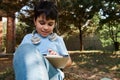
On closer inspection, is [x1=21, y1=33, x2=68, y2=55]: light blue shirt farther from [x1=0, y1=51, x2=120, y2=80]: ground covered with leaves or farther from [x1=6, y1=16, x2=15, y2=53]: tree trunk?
[x1=6, y1=16, x2=15, y2=53]: tree trunk

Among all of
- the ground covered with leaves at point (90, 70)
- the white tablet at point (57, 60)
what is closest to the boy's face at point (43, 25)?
the white tablet at point (57, 60)

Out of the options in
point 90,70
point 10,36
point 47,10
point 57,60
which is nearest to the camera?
point 57,60

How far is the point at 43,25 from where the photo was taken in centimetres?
155

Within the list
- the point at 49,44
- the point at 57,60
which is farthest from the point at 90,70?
the point at 57,60

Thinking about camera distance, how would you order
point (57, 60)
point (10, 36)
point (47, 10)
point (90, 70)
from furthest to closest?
point (10, 36)
point (90, 70)
point (47, 10)
point (57, 60)

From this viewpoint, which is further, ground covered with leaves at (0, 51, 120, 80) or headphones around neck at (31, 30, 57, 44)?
ground covered with leaves at (0, 51, 120, 80)

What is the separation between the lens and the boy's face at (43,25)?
154 cm

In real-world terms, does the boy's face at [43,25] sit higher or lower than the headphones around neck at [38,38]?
higher

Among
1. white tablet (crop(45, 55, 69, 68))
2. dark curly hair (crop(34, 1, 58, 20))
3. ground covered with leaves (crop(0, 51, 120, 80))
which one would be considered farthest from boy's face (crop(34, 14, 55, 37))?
ground covered with leaves (crop(0, 51, 120, 80))

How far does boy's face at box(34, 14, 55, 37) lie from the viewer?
1537 mm

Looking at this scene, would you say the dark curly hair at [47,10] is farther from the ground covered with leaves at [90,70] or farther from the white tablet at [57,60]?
the ground covered with leaves at [90,70]

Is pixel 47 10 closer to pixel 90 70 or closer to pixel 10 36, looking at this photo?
pixel 90 70

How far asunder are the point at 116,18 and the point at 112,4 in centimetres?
84

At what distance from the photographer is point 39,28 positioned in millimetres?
1568
